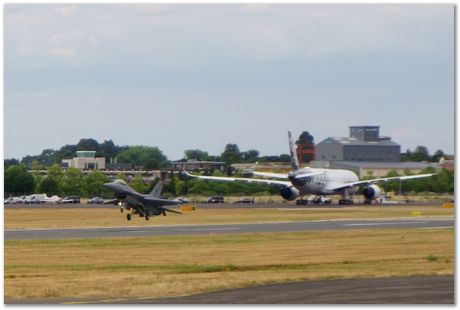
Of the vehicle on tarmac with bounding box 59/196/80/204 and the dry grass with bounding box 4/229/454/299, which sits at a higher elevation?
the vehicle on tarmac with bounding box 59/196/80/204

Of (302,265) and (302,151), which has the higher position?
(302,151)

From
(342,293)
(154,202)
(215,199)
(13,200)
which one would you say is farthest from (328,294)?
(13,200)

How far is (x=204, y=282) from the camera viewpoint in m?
36.9

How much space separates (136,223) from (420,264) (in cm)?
3886

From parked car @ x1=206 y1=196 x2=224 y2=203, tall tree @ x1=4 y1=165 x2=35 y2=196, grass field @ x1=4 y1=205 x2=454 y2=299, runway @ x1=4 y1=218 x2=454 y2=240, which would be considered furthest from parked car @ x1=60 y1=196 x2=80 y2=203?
grass field @ x1=4 y1=205 x2=454 y2=299

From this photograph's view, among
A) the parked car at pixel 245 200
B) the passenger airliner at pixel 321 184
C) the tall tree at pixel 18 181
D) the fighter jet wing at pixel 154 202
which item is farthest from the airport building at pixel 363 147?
the fighter jet wing at pixel 154 202

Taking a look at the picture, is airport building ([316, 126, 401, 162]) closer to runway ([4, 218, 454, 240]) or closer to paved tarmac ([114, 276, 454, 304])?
runway ([4, 218, 454, 240])

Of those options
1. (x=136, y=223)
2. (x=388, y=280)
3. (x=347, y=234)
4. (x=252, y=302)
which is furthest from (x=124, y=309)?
(x=136, y=223)

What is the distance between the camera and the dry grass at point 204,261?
3600 centimetres

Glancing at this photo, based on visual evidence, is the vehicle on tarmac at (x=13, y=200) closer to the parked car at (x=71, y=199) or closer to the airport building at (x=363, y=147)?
the parked car at (x=71, y=199)

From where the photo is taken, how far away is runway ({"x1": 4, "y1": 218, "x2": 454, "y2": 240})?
63.3m

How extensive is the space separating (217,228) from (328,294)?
3811cm

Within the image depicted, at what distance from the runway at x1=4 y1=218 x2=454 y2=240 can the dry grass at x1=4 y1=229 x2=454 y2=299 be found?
4075mm

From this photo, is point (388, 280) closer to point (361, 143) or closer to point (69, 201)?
point (69, 201)
